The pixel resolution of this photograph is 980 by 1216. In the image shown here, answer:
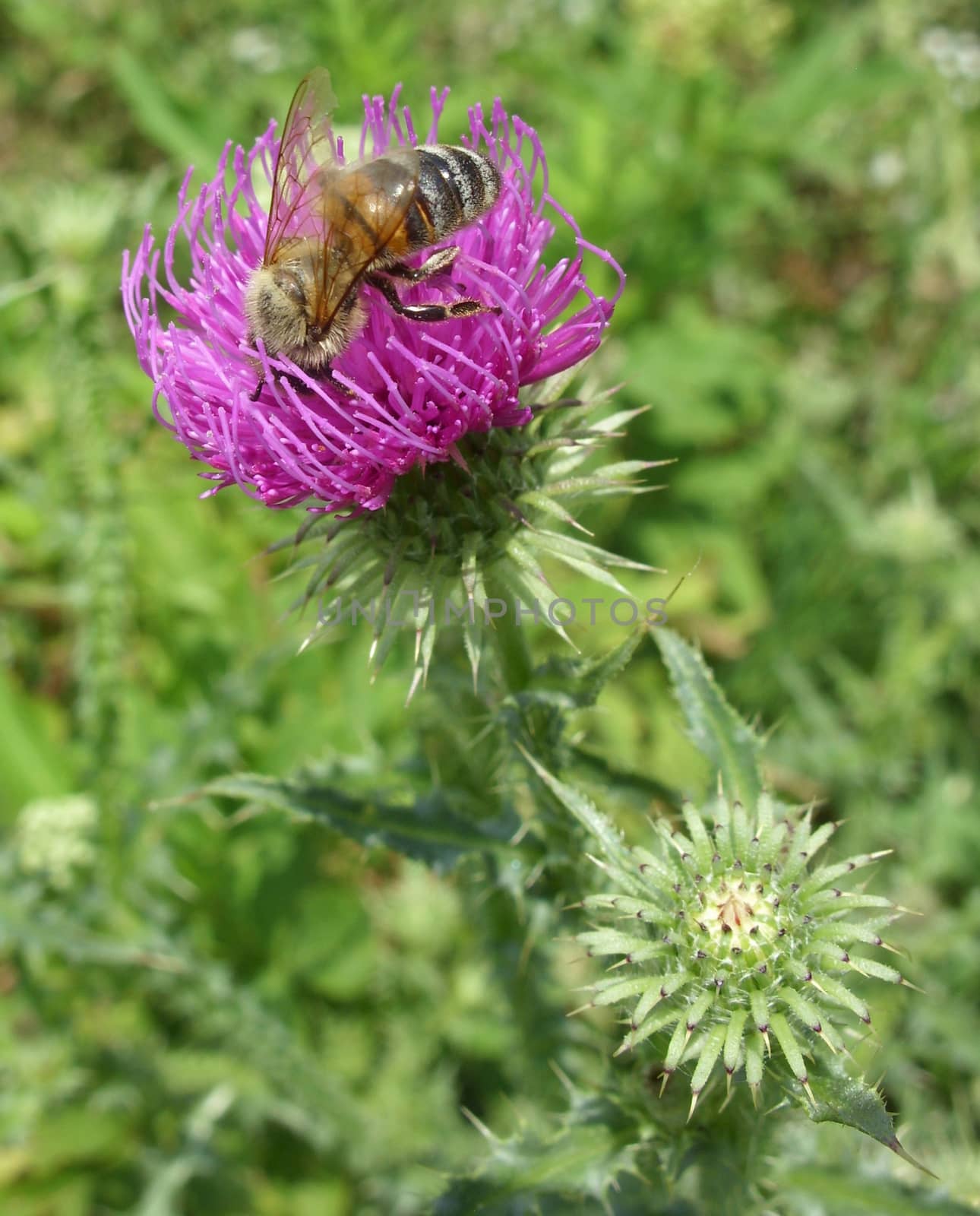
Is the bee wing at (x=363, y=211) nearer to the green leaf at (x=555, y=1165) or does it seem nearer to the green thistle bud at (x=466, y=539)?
the green thistle bud at (x=466, y=539)

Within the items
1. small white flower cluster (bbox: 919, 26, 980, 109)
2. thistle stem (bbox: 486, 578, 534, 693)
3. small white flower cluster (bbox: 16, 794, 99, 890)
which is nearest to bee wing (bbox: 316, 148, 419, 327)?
thistle stem (bbox: 486, 578, 534, 693)

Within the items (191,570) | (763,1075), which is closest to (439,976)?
(191,570)

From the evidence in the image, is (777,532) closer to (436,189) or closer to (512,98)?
(512,98)

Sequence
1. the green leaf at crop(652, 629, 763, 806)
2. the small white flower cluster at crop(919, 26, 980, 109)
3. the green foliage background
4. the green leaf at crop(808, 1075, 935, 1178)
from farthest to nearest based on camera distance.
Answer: the small white flower cluster at crop(919, 26, 980, 109), the green foliage background, the green leaf at crop(652, 629, 763, 806), the green leaf at crop(808, 1075, 935, 1178)

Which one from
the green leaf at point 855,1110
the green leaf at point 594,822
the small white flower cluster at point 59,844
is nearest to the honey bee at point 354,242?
the green leaf at point 594,822

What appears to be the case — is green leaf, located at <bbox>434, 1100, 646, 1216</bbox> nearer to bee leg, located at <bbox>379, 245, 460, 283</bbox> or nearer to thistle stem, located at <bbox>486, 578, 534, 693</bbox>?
thistle stem, located at <bbox>486, 578, 534, 693</bbox>
